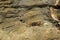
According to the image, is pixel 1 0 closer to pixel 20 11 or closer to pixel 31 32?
pixel 20 11

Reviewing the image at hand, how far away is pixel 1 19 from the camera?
1.32 m

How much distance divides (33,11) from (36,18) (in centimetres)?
14

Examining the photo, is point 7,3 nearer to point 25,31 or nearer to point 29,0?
point 29,0

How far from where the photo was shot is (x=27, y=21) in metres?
1.29

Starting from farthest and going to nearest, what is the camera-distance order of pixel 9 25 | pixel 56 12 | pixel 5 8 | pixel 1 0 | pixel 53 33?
pixel 1 0 < pixel 5 8 < pixel 56 12 < pixel 9 25 < pixel 53 33

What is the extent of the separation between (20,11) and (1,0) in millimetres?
319

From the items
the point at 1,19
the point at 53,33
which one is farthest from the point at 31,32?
the point at 1,19

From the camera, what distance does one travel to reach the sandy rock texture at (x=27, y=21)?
3.64ft

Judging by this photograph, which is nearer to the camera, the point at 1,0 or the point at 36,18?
the point at 36,18

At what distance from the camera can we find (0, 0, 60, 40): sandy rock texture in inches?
43.7

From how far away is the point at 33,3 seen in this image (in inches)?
61.7

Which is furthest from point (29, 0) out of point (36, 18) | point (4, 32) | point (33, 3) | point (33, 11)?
point (4, 32)

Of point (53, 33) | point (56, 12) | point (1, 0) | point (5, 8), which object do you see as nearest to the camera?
point (53, 33)

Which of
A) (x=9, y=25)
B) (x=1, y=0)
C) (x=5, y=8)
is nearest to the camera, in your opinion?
(x=9, y=25)
